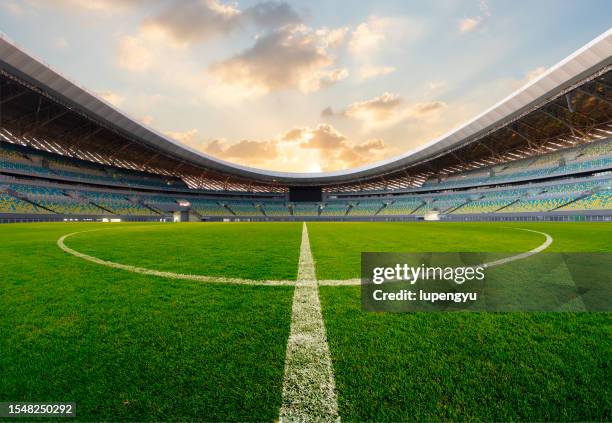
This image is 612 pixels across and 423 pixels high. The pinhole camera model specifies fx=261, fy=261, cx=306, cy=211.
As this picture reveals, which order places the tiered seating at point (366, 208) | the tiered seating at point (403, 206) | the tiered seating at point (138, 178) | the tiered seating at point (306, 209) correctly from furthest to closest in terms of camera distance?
the tiered seating at point (306, 209)
the tiered seating at point (366, 208)
the tiered seating at point (403, 206)
the tiered seating at point (138, 178)

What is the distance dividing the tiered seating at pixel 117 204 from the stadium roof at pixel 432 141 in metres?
9.82

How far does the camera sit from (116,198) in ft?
135

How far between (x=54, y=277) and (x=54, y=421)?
10.1 feet

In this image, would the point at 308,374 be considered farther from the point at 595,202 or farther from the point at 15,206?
the point at 595,202

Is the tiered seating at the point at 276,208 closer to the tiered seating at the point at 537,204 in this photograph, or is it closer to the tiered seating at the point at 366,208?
the tiered seating at the point at 366,208

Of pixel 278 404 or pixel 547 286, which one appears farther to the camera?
pixel 547 286

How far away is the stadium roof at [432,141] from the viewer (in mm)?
18906

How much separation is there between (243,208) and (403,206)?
106 feet

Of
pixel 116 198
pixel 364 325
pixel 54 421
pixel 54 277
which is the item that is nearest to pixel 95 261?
pixel 54 277

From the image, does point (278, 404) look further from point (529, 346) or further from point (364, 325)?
point (529, 346)

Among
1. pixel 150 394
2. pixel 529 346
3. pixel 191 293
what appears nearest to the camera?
pixel 150 394

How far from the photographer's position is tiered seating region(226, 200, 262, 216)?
53406 mm

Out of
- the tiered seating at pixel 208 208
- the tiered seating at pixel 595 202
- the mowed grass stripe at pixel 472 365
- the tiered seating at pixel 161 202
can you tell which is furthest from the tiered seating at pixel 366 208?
the mowed grass stripe at pixel 472 365

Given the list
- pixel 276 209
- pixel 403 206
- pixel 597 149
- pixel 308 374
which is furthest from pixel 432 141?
pixel 308 374
